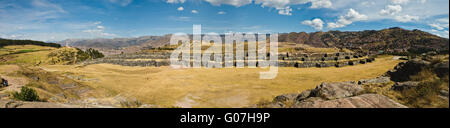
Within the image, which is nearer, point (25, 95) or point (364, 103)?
point (364, 103)

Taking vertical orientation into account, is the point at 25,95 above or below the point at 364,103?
below

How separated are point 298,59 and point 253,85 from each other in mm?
26951

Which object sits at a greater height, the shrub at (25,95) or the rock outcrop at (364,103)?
the rock outcrop at (364,103)

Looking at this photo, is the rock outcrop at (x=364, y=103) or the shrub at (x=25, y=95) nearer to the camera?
the rock outcrop at (x=364, y=103)

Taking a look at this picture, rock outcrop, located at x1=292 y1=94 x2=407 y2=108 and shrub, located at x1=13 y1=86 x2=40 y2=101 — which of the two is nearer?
rock outcrop, located at x1=292 y1=94 x2=407 y2=108

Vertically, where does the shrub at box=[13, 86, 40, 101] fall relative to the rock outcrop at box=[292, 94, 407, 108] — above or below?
below
